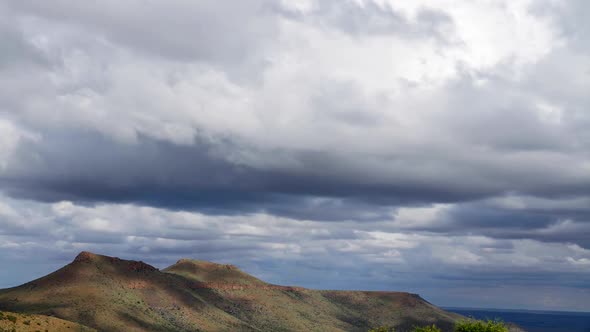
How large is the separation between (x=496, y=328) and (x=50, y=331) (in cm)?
9933

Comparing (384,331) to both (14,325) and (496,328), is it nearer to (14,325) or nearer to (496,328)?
(496,328)

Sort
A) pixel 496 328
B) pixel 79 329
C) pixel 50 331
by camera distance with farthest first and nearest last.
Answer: pixel 79 329 < pixel 50 331 < pixel 496 328

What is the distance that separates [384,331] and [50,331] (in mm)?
76235

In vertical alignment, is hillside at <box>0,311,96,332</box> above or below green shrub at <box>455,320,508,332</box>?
below

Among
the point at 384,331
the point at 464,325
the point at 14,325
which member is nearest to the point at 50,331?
the point at 14,325

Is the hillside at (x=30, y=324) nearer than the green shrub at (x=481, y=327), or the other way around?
the green shrub at (x=481, y=327)

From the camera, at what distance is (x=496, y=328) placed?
145 meters

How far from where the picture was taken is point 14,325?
149250 millimetres

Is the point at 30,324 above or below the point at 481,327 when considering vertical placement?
below

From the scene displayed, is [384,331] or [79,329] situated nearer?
[384,331]

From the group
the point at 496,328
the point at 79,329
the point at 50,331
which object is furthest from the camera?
the point at 79,329

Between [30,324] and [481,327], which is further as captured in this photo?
[30,324]

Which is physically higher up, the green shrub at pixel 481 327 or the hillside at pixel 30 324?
the green shrub at pixel 481 327

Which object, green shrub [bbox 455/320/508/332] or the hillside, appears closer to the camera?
green shrub [bbox 455/320/508/332]
